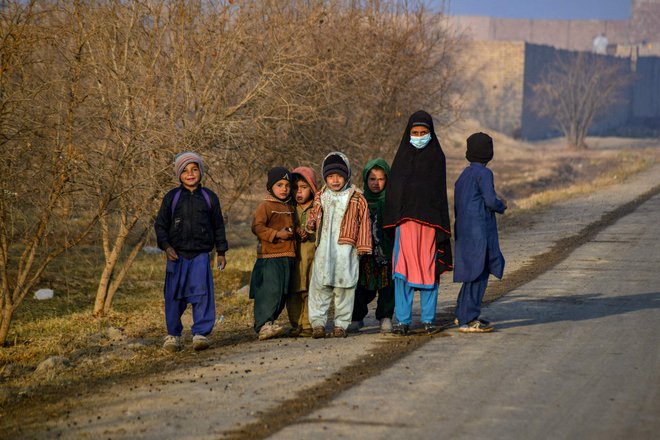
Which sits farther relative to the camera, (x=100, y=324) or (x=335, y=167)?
(x=100, y=324)

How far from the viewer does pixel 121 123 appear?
36.0ft

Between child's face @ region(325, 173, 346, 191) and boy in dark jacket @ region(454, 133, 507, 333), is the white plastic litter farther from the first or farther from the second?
boy in dark jacket @ region(454, 133, 507, 333)

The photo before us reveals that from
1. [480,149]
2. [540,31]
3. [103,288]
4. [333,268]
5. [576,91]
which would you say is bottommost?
[103,288]

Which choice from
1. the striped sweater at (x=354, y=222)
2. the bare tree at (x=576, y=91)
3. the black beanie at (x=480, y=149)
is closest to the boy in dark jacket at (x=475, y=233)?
the black beanie at (x=480, y=149)

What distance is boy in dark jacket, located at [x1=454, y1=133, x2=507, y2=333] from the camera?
8.01 m

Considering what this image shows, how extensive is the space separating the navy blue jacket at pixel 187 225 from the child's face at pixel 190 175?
7 centimetres

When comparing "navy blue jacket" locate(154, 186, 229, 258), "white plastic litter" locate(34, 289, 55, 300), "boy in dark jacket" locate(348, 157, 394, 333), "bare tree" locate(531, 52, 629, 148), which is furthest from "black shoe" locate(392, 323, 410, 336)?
"bare tree" locate(531, 52, 629, 148)

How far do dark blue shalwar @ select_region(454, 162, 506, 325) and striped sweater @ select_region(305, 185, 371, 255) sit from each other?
0.69m

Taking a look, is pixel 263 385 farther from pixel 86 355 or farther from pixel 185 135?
pixel 185 135

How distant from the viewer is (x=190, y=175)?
7.96m

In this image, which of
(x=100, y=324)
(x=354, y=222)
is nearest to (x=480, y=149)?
(x=354, y=222)

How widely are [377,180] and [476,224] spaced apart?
903mm

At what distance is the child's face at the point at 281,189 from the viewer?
325 inches

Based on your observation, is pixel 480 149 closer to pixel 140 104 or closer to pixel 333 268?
pixel 333 268
